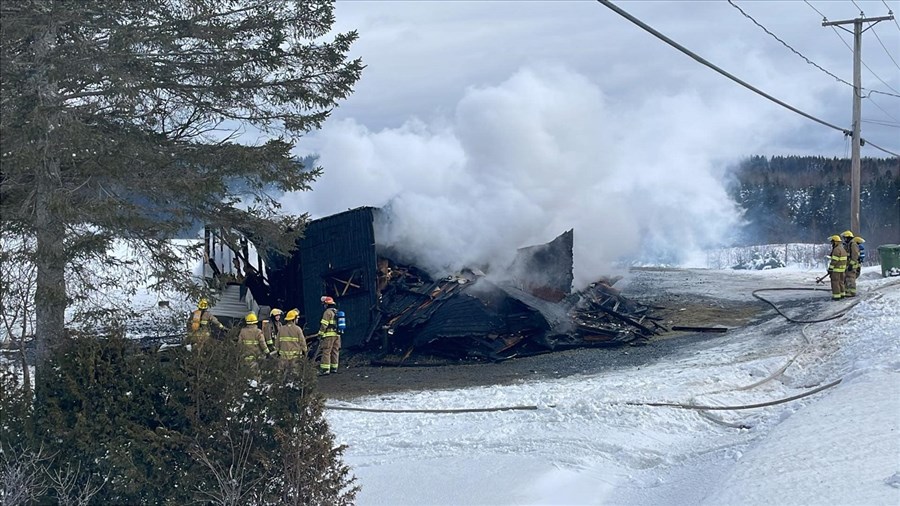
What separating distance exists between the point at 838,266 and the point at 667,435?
11672 millimetres

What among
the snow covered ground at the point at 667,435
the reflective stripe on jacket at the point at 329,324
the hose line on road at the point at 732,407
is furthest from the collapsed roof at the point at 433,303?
the hose line on road at the point at 732,407

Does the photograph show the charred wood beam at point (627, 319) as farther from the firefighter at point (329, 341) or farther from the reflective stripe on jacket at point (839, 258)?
the firefighter at point (329, 341)

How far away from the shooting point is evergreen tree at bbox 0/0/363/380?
8.78 metres

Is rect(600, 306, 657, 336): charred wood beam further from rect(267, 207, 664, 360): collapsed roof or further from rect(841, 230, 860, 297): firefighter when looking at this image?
rect(841, 230, 860, 297): firefighter

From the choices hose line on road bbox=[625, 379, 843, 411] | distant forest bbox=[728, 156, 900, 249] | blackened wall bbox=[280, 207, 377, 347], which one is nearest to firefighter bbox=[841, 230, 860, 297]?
hose line on road bbox=[625, 379, 843, 411]

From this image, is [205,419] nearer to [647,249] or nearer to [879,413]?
[879,413]

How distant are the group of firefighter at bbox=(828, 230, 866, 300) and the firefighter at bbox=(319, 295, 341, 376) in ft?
38.0

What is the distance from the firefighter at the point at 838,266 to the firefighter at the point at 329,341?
1156 cm

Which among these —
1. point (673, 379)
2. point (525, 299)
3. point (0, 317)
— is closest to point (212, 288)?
point (0, 317)

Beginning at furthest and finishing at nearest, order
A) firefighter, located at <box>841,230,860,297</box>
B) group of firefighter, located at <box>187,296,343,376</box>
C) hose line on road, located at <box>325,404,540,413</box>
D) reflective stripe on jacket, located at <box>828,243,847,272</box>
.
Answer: firefighter, located at <box>841,230,860,297</box> → reflective stripe on jacket, located at <box>828,243,847,272</box> → group of firefighter, located at <box>187,296,343,376</box> → hose line on road, located at <box>325,404,540,413</box>

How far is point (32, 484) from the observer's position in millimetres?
7641

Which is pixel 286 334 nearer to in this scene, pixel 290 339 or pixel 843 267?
pixel 290 339

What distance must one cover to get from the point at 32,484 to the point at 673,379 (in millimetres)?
9406

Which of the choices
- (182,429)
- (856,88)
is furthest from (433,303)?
(856,88)
